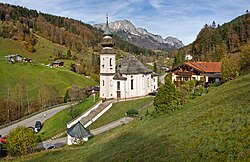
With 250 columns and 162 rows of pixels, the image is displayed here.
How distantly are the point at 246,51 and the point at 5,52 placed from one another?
360ft

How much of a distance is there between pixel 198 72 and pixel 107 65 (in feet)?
63.9

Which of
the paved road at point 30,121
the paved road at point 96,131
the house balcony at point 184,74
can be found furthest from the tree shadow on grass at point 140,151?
the house balcony at point 184,74

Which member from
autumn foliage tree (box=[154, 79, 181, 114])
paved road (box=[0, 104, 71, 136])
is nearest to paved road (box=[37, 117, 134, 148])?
autumn foliage tree (box=[154, 79, 181, 114])

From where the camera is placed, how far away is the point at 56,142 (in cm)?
3616

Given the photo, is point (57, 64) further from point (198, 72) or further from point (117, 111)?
point (117, 111)

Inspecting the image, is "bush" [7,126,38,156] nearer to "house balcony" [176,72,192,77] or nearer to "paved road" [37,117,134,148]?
"paved road" [37,117,134,148]

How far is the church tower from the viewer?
47.8m

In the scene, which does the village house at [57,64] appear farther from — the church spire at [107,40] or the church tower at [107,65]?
the church spire at [107,40]

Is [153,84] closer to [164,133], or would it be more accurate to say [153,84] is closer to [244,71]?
[244,71]

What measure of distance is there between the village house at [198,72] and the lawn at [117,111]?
13.8 meters

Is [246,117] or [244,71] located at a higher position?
[244,71]

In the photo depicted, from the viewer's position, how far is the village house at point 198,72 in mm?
54781

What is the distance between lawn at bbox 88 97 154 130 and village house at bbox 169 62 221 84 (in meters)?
13.8

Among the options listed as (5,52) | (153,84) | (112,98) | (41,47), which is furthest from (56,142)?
(41,47)
